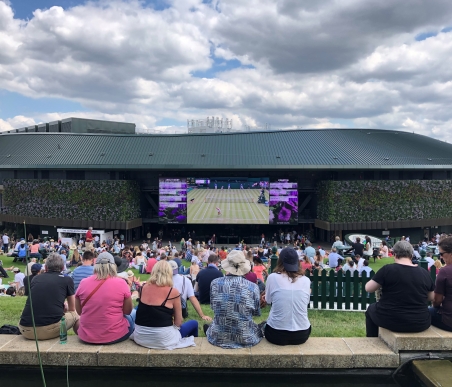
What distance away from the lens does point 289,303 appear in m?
5.39

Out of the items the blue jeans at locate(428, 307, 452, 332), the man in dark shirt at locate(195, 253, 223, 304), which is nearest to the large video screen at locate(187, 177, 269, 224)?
the man in dark shirt at locate(195, 253, 223, 304)

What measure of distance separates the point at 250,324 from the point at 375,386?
6.01 feet

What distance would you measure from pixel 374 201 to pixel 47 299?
33885 millimetres

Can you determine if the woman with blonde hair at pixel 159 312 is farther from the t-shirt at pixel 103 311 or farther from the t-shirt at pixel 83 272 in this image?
the t-shirt at pixel 83 272

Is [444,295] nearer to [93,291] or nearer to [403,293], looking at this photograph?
[403,293]

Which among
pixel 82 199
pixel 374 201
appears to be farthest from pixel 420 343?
pixel 82 199

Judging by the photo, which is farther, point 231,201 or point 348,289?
point 231,201

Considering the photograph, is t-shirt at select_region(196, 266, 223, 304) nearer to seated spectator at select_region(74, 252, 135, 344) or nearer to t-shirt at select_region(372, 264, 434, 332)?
seated spectator at select_region(74, 252, 135, 344)

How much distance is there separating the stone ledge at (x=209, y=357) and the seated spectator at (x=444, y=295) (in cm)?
100

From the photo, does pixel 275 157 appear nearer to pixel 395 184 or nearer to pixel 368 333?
pixel 395 184

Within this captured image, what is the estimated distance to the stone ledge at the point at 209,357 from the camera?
525cm

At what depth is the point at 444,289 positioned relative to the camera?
5.51 meters

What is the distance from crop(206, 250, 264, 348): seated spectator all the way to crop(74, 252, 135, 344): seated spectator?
4.36 ft

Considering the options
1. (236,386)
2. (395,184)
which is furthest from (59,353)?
(395,184)
